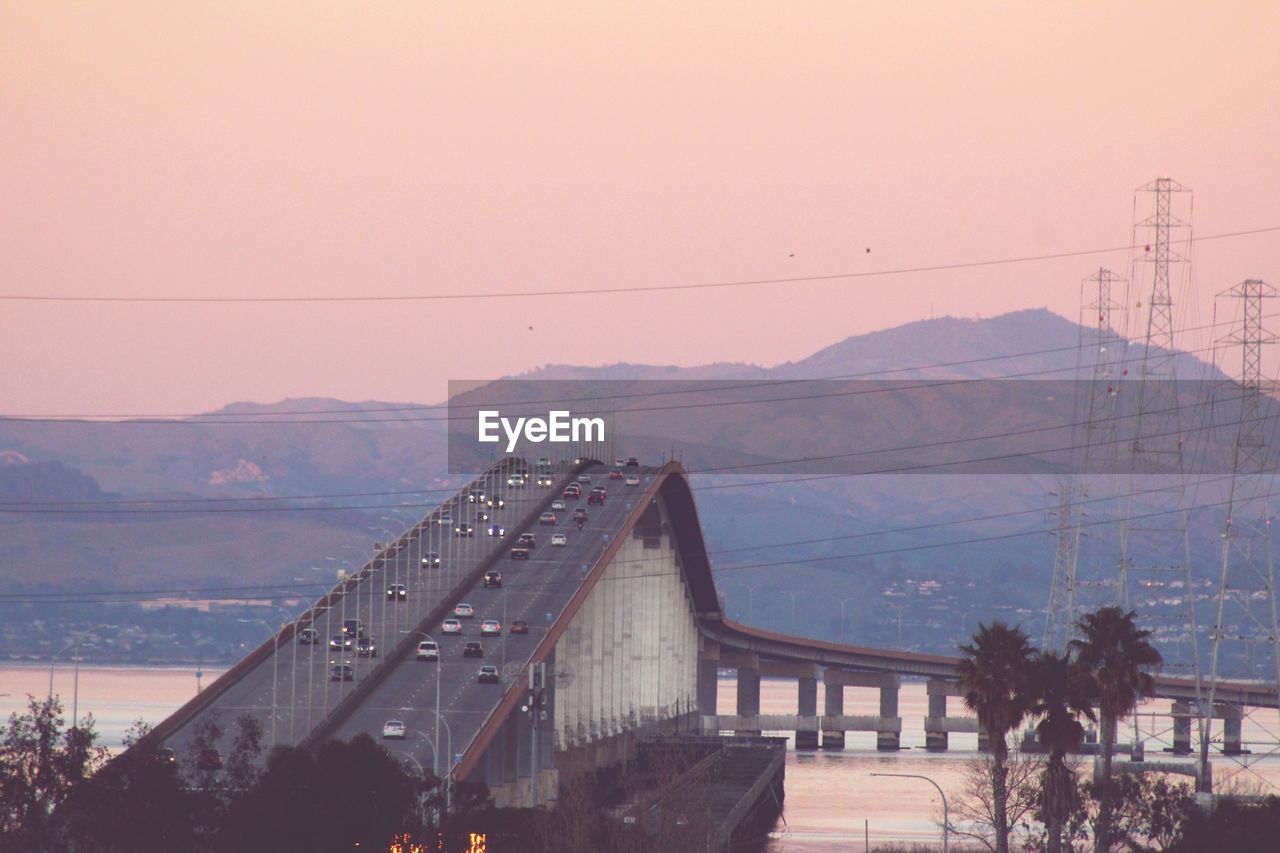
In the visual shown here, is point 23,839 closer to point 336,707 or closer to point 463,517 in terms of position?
point 336,707

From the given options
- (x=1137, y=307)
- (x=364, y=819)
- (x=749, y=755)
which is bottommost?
(x=749, y=755)

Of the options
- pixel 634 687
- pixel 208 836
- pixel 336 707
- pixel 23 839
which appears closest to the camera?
pixel 23 839

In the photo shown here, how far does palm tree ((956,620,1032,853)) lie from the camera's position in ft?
272

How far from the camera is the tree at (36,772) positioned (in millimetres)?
59438

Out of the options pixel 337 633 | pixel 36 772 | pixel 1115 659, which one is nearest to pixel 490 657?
pixel 337 633

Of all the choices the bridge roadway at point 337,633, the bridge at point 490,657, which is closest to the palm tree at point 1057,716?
the bridge at point 490,657

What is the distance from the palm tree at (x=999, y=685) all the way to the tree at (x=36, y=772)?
124 ft

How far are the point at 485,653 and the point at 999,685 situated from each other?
57.6 metres

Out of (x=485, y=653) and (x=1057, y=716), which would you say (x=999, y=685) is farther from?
(x=485, y=653)

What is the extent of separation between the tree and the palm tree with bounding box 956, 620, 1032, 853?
37.8 meters

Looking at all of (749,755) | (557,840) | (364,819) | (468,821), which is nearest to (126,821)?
(364,819)

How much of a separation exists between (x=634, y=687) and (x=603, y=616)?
64.9 feet

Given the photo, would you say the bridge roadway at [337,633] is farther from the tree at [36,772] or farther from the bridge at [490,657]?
the tree at [36,772]

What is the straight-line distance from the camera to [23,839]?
58.9m
